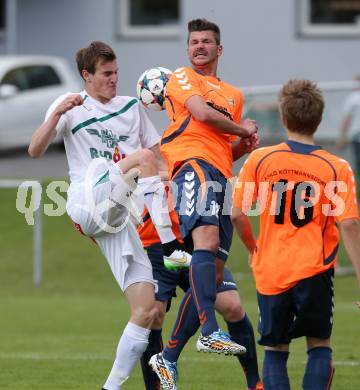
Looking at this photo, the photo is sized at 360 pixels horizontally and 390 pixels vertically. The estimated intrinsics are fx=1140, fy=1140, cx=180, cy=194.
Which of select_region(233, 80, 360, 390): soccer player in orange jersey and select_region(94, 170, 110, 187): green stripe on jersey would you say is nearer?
select_region(233, 80, 360, 390): soccer player in orange jersey

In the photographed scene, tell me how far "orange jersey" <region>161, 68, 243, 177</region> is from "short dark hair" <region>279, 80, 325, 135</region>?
0.99m

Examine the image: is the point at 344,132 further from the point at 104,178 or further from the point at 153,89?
the point at 104,178

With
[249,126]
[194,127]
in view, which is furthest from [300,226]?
[194,127]

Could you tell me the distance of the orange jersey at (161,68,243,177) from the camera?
7777mm

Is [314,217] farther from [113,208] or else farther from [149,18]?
[149,18]

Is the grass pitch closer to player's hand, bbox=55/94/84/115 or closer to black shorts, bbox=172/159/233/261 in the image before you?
black shorts, bbox=172/159/233/261

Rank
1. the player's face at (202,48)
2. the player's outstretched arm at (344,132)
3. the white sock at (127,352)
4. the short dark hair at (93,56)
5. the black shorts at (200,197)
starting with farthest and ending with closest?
the player's outstretched arm at (344,132) → the player's face at (202,48) → the short dark hair at (93,56) → the black shorts at (200,197) → the white sock at (127,352)

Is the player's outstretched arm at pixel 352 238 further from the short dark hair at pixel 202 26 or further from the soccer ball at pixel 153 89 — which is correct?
the soccer ball at pixel 153 89

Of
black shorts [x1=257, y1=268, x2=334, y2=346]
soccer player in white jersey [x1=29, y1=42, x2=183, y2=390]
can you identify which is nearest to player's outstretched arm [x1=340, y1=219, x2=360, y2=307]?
black shorts [x1=257, y1=268, x2=334, y2=346]

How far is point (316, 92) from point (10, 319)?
740cm

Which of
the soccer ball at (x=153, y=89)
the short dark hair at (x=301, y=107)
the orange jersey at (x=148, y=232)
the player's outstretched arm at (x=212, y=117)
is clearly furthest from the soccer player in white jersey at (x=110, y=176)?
the short dark hair at (x=301, y=107)

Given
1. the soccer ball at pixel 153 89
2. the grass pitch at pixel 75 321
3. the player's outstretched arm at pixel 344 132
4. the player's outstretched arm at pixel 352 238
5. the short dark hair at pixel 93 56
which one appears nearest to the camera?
the player's outstretched arm at pixel 352 238

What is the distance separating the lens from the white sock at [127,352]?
7.46 meters

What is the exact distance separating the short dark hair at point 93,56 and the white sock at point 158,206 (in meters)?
0.87
